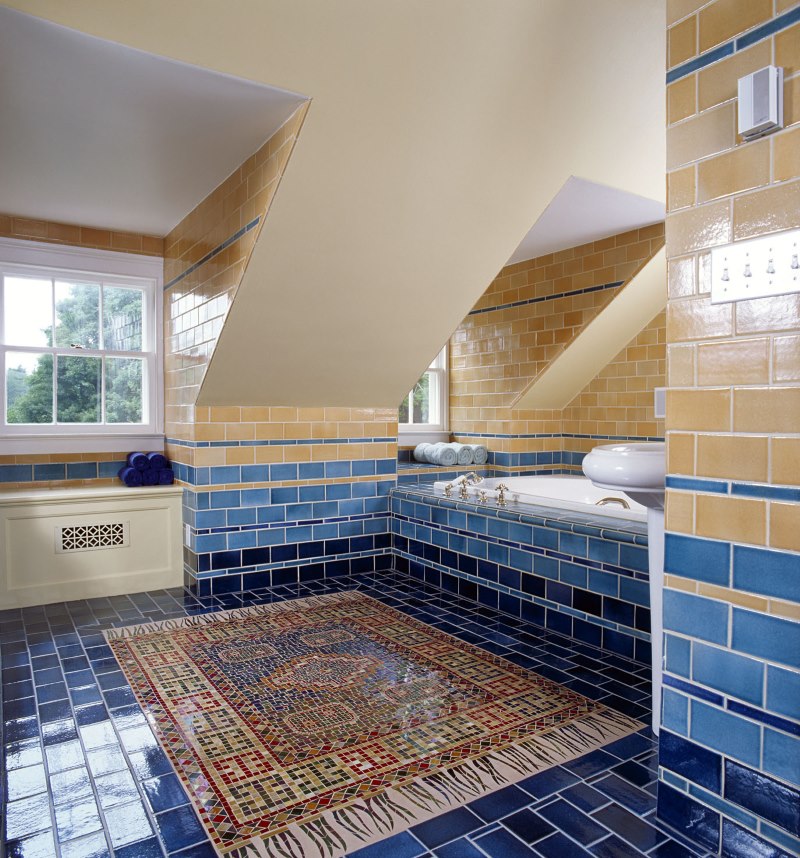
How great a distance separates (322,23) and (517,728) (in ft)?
8.73

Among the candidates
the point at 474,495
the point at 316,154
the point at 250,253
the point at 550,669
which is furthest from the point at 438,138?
the point at 550,669

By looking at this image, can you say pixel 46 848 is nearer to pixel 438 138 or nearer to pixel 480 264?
pixel 438 138

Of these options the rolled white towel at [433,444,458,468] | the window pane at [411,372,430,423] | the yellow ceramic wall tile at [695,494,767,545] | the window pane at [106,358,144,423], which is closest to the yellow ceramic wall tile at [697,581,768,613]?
the yellow ceramic wall tile at [695,494,767,545]

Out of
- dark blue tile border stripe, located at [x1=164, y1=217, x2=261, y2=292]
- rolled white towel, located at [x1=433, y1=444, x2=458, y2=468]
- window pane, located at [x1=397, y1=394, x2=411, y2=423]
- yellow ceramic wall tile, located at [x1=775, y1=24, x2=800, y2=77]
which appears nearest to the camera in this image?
yellow ceramic wall tile, located at [x1=775, y1=24, x2=800, y2=77]

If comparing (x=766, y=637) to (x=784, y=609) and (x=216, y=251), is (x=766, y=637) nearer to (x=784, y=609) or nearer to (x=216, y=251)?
(x=784, y=609)

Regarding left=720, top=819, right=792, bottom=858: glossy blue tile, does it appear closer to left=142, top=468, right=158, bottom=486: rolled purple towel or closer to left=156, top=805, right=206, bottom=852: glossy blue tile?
left=156, top=805, right=206, bottom=852: glossy blue tile

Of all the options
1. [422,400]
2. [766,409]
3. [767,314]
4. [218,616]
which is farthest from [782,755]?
[422,400]

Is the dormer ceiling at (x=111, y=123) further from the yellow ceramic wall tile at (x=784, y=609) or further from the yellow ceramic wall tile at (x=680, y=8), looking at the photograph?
the yellow ceramic wall tile at (x=784, y=609)

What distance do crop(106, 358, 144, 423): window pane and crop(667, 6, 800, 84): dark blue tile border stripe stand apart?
4051mm

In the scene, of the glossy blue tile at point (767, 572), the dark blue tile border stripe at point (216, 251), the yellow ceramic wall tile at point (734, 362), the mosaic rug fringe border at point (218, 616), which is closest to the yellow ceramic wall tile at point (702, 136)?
the yellow ceramic wall tile at point (734, 362)

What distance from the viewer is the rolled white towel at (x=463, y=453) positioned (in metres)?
5.77

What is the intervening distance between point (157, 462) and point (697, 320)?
377cm

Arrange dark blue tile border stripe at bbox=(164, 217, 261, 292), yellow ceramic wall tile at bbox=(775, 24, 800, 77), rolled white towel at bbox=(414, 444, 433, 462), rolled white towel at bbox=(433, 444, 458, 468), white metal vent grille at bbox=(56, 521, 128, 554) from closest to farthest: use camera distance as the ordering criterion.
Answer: yellow ceramic wall tile at bbox=(775, 24, 800, 77), dark blue tile border stripe at bbox=(164, 217, 261, 292), white metal vent grille at bbox=(56, 521, 128, 554), rolled white towel at bbox=(433, 444, 458, 468), rolled white towel at bbox=(414, 444, 433, 462)

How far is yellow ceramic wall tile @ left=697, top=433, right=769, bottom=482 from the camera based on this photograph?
168cm
